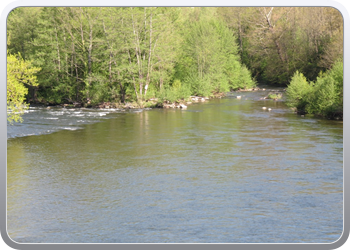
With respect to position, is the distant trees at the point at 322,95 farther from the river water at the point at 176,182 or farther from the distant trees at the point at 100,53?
the distant trees at the point at 100,53

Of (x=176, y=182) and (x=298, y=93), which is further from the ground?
(x=298, y=93)

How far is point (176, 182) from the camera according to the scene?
47.7ft

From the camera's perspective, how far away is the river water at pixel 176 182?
392 inches

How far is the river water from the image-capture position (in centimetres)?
995

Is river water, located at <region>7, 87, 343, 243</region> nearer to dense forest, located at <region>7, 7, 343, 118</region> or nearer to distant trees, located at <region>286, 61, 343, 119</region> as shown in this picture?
distant trees, located at <region>286, 61, 343, 119</region>

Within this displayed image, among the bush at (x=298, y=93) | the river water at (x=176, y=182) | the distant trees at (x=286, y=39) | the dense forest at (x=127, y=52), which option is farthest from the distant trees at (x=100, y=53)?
the river water at (x=176, y=182)

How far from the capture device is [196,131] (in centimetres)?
A: 2570

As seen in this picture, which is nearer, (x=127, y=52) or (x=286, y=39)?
(x=127, y=52)

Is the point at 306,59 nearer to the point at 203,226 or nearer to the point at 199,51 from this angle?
the point at 199,51

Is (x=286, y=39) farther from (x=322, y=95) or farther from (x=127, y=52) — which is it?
(x=322, y=95)

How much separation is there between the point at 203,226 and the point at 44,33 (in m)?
39.0

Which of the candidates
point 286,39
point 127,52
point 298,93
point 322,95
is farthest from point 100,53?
point 286,39

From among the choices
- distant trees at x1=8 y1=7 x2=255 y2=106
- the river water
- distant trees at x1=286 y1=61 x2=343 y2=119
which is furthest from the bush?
distant trees at x1=8 y1=7 x2=255 y2=106
